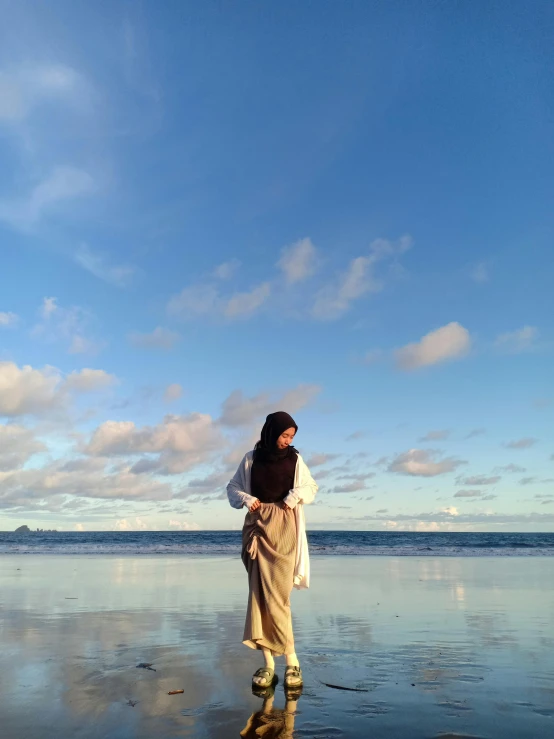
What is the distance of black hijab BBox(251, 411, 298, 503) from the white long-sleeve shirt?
0.06m

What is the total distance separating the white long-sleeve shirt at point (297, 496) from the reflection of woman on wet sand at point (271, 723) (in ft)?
3.54

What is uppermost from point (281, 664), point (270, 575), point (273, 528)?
point (273, 528)

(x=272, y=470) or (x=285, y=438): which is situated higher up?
(x=285, y=438)

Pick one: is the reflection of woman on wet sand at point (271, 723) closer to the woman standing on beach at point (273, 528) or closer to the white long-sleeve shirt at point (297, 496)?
the woman standing on beach at point (273, 528)

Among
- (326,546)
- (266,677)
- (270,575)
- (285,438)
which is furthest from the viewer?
(326,546)

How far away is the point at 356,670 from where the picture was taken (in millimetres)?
4699

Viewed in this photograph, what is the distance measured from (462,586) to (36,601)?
22.2 feet

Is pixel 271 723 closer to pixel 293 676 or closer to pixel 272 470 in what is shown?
pixel 293 676

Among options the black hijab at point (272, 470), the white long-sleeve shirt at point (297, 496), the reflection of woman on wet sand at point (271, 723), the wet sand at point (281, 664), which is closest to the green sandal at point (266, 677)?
the wet sand at point (281, 664)

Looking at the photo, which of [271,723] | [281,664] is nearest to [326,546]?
[281,664]

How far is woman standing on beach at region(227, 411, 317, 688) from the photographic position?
14.8 ft

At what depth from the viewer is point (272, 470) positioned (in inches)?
188

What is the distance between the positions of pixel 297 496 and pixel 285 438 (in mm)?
438

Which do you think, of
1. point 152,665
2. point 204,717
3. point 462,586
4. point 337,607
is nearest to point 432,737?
point 204,717
